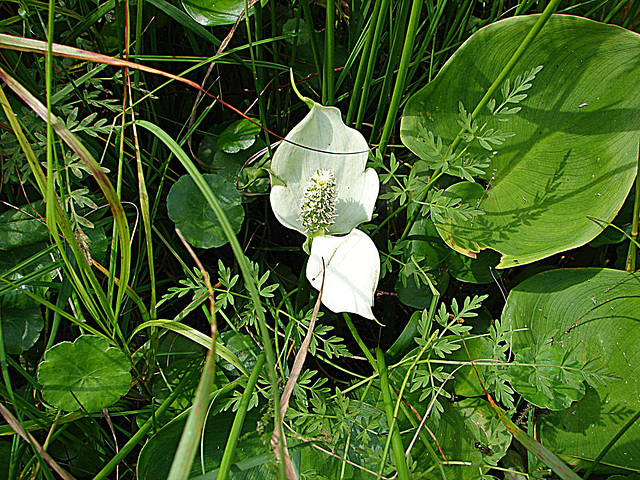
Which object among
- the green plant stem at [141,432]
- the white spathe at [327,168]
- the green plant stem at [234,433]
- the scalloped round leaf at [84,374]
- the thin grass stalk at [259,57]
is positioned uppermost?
the thin grass stalk at [259,57]

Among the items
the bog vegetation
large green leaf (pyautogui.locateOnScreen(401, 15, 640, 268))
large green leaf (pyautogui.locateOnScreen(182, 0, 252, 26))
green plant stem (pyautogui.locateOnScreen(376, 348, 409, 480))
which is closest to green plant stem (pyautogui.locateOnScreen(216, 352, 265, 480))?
the bog vegetation

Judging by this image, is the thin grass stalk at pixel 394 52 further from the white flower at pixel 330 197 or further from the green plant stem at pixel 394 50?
the white flower at pixel 330 197

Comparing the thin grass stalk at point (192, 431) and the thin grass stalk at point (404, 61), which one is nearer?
the thin grass stalk at point (192, 431)

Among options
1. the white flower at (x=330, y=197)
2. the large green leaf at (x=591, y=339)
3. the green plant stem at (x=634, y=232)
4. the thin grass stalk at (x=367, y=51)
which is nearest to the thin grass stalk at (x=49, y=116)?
the white flower at (x=330, y=197)

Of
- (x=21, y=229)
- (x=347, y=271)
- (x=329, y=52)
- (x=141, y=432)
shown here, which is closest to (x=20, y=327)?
(x=21, y=229)

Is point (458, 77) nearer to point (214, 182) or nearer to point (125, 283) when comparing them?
point (214, 182)

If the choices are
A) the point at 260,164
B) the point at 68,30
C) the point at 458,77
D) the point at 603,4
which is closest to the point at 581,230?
the point at 458,77

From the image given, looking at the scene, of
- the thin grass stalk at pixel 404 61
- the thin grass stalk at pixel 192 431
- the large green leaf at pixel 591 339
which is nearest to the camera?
the thin grass stalk at pixel 192 431
